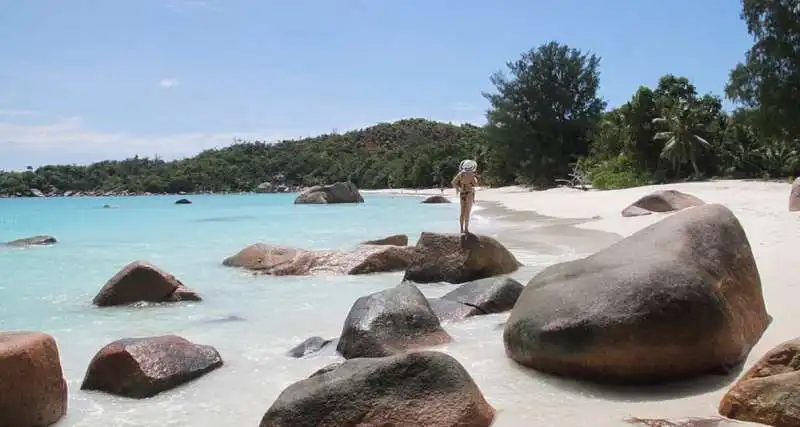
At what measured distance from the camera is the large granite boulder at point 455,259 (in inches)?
392

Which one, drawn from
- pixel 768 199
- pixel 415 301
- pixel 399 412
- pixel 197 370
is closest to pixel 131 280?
pixel 197 370

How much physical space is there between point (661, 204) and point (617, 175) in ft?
70.7

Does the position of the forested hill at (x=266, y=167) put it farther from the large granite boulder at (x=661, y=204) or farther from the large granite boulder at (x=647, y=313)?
the large granite boulder at (x=647, y=313)

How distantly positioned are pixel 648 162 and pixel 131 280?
123ft

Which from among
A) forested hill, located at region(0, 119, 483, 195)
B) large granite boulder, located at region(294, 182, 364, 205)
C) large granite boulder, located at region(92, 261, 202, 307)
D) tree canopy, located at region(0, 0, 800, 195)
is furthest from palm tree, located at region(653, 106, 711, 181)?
forested hill, located at region(0, 119, 483, 195)

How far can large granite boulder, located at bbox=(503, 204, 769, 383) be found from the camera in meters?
4.48

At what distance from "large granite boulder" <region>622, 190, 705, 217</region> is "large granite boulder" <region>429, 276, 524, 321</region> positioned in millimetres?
11950

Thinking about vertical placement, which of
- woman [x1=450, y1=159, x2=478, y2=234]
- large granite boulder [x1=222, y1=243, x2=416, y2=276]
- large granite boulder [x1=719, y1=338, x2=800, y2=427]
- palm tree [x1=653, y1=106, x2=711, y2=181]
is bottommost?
large granite boulder [x1=222, y1=243, x2=416, y2=276]

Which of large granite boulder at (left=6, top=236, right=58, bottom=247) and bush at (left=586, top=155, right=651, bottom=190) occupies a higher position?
bush at (left=586, top=155, right=651, bottom=190)

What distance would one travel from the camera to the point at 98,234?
25625 millimetres

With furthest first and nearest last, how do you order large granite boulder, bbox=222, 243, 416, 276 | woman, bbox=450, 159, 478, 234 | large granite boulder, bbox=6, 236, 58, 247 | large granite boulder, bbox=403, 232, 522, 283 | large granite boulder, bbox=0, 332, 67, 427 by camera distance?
large granite boulder, bbox=6, 236, 58, 247 < large granite boulder, bbox=222, 243, 416, 276 < woman, bbox=450, 159, 478, 234 < large granite boulder, bbox=403, 232, 522, 283 < large granite boulder, bbox=0, 332, 67, 427

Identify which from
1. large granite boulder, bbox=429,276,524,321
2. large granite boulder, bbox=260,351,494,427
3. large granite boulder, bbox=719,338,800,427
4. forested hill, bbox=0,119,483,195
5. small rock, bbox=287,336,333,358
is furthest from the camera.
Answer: forested hill, bbox=0,119,483,195

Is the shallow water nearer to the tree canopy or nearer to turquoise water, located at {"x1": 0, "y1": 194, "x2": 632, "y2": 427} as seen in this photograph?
turquoise water, located at {"x1": 0, "y1": 194, "x2": 632, "y2": 427}

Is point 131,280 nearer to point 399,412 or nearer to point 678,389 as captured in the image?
point 399,412
